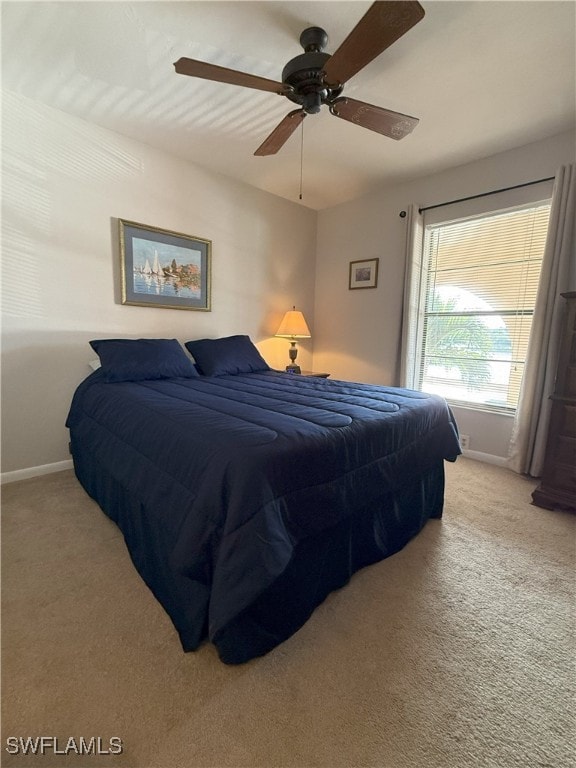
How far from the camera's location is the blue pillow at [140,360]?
8.25 feet

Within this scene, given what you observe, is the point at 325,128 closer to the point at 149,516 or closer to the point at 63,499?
the point at 149,516

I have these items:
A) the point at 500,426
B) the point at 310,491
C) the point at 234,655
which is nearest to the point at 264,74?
the point at 310,491

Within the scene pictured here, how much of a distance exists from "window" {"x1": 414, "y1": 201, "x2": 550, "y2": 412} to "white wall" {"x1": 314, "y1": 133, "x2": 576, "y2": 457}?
23 cm

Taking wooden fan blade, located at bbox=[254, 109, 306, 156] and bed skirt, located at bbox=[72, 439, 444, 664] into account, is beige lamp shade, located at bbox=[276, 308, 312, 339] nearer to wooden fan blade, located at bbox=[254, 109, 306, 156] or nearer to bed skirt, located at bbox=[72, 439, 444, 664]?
wooden fan blade, located at bbox=[254, 109, 306, 156]

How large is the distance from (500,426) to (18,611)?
11.3ft

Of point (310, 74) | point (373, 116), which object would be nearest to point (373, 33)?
point (310, 74)

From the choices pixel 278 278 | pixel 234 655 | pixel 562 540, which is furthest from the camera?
pixel 278 278

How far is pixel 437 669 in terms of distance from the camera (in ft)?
3.92

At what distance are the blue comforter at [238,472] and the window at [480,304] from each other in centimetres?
135

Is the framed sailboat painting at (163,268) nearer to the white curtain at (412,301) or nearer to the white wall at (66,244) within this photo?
the white wall at (66,244)

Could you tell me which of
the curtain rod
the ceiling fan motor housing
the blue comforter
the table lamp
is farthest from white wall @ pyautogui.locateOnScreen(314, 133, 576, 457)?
the ceiling fan motor housing

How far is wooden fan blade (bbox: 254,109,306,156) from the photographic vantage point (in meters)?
1.93

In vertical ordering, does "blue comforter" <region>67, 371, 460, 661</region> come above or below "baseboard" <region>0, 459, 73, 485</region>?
above

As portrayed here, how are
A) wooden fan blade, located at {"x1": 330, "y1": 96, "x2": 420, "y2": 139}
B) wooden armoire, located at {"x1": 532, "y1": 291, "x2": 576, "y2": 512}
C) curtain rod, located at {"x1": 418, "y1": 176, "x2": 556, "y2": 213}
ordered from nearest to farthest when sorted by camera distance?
wooden fan blade, located at {"x1": 330, "y1": 96, "x2": 420, "y2": 139} → wooden armoire, located at {"x1": 532, "y1": 291, "x2": 576, "y2": 512} → curtain rod, located at {"x1": 418, "y1": 176, "x2": 556, "y2": 213}
